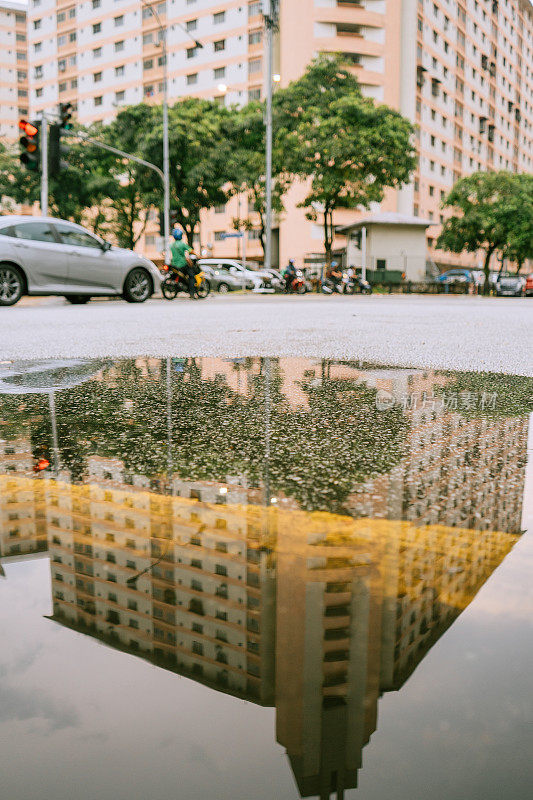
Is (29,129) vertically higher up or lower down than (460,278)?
higher up

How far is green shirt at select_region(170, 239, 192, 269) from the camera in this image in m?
19.9

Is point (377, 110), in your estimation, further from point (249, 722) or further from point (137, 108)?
point (249, 722)

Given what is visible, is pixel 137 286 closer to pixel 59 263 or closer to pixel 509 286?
pixel 59 263

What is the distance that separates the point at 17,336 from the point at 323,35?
5267 centimetres

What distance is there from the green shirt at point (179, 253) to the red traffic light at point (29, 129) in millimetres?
4209

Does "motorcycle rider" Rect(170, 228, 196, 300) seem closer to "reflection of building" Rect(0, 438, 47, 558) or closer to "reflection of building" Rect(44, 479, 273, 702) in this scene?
"reflection of building" Rect(0, 438, 47, 558)

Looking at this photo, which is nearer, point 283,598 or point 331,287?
point 283,598

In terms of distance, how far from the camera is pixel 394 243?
151 ft

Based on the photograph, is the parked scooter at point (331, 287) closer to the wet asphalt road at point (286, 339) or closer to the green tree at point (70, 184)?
the green tree at point (70, 184)

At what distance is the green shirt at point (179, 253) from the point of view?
19.9 m

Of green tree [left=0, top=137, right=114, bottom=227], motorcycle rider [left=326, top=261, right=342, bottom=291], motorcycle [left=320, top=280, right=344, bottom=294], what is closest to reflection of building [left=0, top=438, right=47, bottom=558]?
motorcycle [left=320, top=280, right=344, bottom=294]

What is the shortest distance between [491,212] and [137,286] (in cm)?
3782

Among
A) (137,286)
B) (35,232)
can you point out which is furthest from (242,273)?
(35,232)

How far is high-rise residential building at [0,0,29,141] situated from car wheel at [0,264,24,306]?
7481 centimetres
